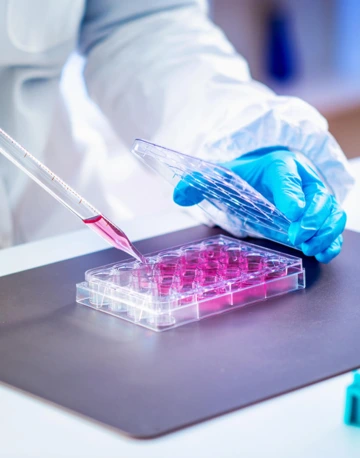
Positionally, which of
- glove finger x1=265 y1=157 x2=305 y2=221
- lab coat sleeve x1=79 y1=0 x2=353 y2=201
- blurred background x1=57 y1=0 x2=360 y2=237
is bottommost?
blurred background x1=57 y1=0 x2=360 y2=237

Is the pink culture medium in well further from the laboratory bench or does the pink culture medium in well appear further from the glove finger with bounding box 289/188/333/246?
the laboratory bench

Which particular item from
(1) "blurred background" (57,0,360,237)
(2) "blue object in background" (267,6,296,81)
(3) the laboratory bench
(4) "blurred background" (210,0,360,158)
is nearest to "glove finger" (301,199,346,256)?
(3) the laboratory bench

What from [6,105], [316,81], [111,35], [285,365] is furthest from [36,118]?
[316,81]

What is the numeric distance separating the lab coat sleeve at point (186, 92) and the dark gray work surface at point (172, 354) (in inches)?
13.4

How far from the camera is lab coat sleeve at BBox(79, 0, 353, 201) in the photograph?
1277mm

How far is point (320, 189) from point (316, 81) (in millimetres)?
4156

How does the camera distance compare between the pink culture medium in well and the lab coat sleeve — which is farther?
the lab coat sleeve

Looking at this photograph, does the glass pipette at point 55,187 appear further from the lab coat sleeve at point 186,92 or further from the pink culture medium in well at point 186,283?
the lab coat sleeve at point 186,92

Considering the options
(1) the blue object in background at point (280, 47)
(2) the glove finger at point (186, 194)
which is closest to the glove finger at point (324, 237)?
(2) the glove finger at point (186, 194)

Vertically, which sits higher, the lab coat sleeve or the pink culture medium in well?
the lab coat sleeve

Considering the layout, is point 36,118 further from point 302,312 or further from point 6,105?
point 302,312

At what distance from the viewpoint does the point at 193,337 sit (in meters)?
0.84

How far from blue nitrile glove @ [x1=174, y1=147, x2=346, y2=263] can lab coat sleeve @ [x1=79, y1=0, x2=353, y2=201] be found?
104 mm

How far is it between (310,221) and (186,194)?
21 centimetres
